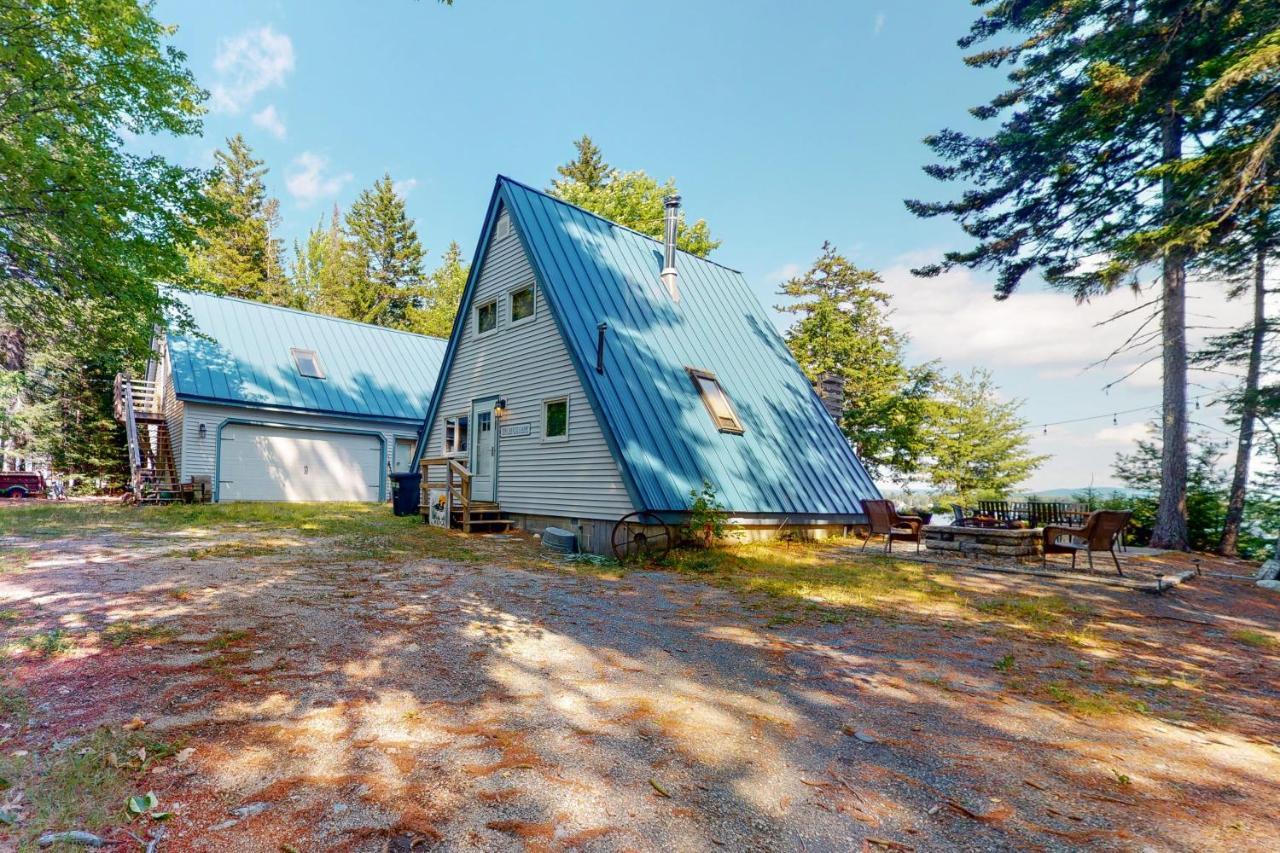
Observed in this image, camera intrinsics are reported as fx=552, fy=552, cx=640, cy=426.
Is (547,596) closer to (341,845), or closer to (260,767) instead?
(260,767)

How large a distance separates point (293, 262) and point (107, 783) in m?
47.8

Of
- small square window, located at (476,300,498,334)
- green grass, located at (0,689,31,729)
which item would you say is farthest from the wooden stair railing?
A: green grass, located at (0,689,31,729)

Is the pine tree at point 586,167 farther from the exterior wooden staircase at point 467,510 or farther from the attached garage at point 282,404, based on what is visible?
the exterior wooden staircase at point 467,510

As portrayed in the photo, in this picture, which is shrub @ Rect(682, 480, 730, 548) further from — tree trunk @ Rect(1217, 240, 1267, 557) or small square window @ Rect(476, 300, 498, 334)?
tree trunk @ Rect(1217, 240, 1267, 557)

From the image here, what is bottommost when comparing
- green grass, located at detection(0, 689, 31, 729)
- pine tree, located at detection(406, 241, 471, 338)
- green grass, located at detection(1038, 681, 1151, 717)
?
green grass, located at detection(1038, 681, 1151, 717)

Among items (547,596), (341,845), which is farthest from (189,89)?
(341,845)

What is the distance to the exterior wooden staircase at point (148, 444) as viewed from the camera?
56.3 ft

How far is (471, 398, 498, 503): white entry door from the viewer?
12836 mm

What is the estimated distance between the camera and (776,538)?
35.6 feet

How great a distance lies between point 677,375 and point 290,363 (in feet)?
52.4

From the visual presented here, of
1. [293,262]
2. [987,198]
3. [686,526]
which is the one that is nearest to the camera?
[686,526]

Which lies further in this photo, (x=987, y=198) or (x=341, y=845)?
(x=987, y=198)

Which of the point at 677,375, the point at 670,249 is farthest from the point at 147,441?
the point at 677,375

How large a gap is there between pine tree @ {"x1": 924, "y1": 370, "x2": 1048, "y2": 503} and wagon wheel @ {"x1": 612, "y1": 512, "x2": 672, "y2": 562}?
1982cm
